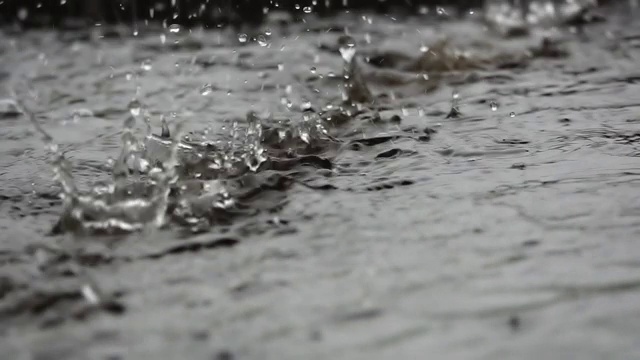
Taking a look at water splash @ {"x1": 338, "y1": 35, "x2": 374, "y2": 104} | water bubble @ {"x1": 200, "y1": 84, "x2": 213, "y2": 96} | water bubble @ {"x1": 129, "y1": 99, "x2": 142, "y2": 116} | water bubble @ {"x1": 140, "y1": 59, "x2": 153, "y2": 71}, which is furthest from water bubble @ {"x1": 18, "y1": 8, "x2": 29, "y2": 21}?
water bubble @ {"x1": 129, "y1": 99, "x2": 142, "y2": 116}

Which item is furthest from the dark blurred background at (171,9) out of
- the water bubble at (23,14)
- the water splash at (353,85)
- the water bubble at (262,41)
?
the water splash at (353,85)

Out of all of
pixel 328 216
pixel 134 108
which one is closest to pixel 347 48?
pixel 134 108

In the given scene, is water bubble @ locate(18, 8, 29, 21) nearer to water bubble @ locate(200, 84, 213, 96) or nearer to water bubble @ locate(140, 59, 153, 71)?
water bubble @ locate(140, 59, 153, 71)

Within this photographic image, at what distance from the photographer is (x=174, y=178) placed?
249cm

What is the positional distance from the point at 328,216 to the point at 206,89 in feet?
6.17

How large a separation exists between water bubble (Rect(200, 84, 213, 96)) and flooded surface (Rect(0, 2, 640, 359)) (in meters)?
0.01

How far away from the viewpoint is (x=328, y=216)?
224 cm

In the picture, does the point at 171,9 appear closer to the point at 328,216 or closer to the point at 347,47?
the point at 347,47

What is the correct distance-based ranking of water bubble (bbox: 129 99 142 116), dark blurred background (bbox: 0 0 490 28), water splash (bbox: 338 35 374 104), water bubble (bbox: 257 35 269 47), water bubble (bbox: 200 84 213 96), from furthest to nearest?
dark blurred background (bbox: 0 0 490 28) < water bubble (bbox: 257 35 269 47) < water bubble (bbox: 200 84 213 96) < water splash (bbox: 338 35 374 104) < water bubble (bbox: 129 99 142 116)

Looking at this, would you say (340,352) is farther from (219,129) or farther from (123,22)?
(123,22)

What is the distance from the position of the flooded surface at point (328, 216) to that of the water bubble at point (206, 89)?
10 mm

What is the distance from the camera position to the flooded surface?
163 centimetres

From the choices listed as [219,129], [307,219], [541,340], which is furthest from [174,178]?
[541,340]

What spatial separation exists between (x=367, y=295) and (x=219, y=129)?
1.58m
